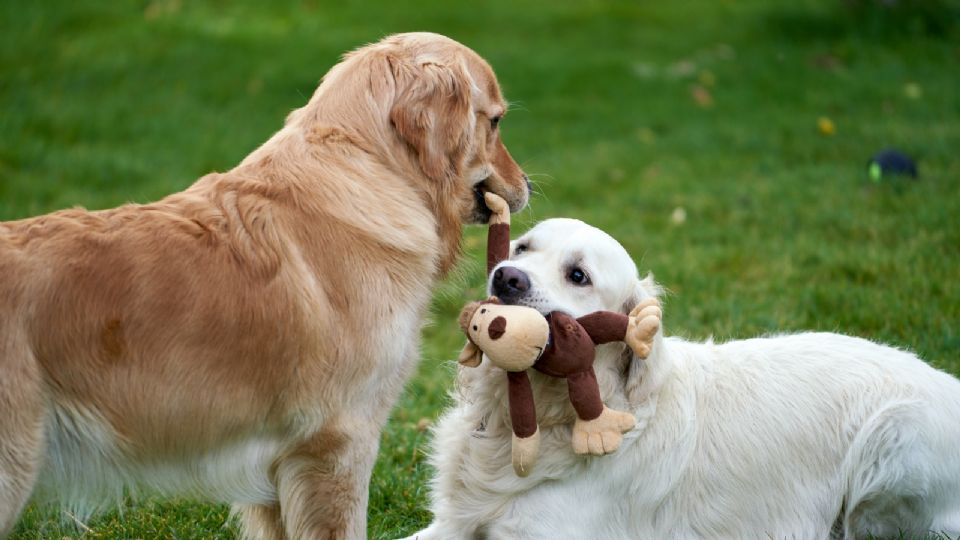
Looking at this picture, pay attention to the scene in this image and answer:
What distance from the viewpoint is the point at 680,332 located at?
5.68m

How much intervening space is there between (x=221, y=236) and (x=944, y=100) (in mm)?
9243

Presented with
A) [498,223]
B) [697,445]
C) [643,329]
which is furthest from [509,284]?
[697,445]

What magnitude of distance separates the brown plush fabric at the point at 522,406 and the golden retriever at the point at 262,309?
0.36 metres

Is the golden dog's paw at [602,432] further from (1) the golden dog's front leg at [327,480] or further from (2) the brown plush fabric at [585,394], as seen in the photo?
(1) the golden dog's front leg at [327,480]

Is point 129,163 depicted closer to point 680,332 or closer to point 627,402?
point 680,332

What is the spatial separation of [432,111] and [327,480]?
1.22m

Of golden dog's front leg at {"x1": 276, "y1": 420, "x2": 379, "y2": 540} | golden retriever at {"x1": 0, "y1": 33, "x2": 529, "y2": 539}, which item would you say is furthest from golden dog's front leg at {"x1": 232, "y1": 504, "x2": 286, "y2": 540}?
golden dog's front leg at {"x1": 276, "y1": 420, "x2": 379, "y2": 540}

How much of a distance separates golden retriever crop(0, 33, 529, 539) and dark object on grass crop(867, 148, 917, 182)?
17.7 ft

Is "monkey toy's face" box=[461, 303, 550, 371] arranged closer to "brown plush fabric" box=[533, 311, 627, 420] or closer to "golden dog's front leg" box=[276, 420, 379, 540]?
"brown plush fabric" box=[533, 311, 627, 420]

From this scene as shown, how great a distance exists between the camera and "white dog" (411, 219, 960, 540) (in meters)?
3.57

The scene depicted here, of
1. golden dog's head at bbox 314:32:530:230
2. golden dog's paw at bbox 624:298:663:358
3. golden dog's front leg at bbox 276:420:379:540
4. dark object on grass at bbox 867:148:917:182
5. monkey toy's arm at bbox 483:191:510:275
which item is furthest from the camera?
dark object on grass at bbox 867:148:917:182

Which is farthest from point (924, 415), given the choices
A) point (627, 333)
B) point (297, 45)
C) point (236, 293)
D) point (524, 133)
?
point (297, 45)

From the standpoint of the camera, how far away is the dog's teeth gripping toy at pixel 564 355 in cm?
328

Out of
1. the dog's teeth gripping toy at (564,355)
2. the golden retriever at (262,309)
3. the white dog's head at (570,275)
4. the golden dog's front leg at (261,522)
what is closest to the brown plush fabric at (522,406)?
the dog's teeth gripping toy at (564,355)
